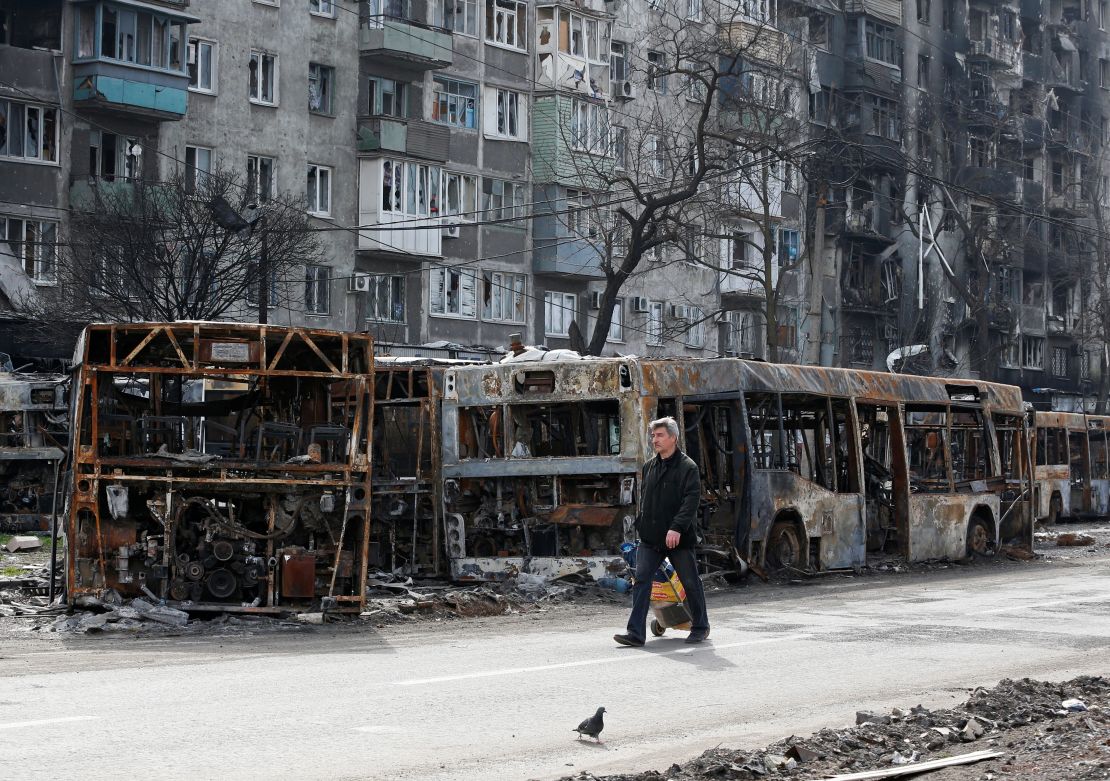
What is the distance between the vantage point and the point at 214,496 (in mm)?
16938

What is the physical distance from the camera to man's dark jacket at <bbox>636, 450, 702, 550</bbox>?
45.8 feet

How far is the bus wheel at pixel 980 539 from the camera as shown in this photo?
87.8ft

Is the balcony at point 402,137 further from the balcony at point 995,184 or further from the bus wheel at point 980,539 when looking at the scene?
the balcony at point 995,184

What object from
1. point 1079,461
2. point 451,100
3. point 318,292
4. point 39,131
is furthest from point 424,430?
point 451,100

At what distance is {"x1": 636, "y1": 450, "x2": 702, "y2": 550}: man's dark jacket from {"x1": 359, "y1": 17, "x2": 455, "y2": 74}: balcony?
36.5 metres

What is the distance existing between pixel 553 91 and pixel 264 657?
4308 centimetres

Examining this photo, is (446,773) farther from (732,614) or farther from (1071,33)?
(1071,33)

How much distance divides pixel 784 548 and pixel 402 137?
2950 cm

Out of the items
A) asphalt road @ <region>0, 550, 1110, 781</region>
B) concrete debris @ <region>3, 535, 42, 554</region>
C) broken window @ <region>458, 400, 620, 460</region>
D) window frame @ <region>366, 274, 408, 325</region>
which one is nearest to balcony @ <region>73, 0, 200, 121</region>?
window frame @ <region>366, 274, 408, 325</region>

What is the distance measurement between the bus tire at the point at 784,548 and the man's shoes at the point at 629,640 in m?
7.96

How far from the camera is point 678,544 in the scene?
1403 cm

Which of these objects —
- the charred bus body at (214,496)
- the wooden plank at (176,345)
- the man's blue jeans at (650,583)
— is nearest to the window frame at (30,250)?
the charred bus body at (214,496)

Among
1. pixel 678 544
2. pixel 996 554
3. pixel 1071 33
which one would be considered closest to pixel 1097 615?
pixel 678 544

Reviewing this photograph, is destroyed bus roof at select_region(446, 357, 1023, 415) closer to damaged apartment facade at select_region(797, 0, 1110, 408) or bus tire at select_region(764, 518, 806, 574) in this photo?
bus tire at select_region(764, 518, 806, 574)
